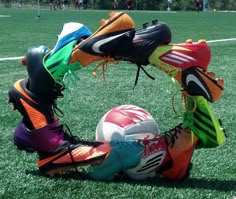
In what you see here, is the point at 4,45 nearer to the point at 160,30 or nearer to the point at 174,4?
the point at 160,30

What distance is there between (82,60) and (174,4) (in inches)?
1767

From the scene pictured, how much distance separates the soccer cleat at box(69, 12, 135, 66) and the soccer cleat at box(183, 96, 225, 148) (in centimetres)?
36

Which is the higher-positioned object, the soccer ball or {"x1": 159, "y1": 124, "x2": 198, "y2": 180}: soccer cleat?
the soccer ball

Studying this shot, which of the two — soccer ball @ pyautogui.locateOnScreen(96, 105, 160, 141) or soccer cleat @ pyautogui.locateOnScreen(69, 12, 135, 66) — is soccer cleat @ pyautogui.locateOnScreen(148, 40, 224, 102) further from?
soccer ball @ pyautogui.locateOnScreen(96, 105, 160, 141)

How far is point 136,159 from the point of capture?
2.12 meters

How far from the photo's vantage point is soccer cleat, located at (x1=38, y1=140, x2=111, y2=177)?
2.12 metres

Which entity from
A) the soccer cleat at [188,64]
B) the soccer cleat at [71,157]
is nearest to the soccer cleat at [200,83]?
the soccer cleat at [188,64]

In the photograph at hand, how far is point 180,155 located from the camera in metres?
2.15

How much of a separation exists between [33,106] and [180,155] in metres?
0.63

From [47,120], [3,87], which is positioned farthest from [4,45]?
[47,120]

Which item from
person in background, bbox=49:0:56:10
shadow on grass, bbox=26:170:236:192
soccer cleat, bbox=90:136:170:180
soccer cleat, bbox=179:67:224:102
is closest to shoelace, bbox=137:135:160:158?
soccer cleat, bbox=90:136:170:180

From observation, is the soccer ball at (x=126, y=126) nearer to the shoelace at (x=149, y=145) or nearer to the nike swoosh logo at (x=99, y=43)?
the shoelace at (x=149, y=145)

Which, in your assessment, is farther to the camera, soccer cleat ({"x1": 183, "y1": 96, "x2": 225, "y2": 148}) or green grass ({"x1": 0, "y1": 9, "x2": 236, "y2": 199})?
soccer cleat ({"x1": 183, "y1": 96, "x2": 225, "y2": 148})

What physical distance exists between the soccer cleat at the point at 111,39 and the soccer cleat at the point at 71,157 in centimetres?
37
